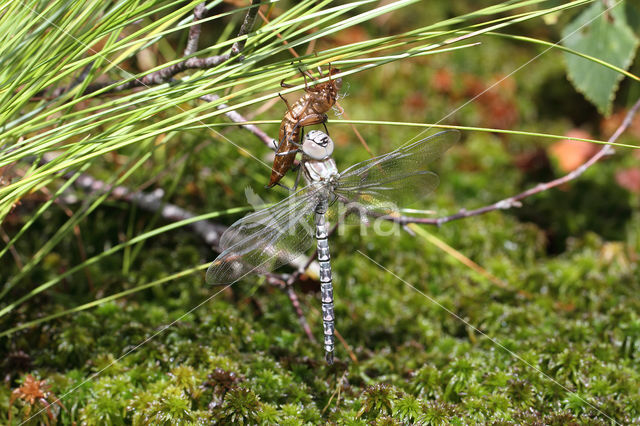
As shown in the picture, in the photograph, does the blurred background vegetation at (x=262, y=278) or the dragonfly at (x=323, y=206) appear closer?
the blurred background vegetation at (x=262, y=278)

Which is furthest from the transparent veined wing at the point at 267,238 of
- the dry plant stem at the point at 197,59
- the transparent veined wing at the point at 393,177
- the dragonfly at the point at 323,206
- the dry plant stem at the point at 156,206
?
the dry plant stem at the point at 156,206

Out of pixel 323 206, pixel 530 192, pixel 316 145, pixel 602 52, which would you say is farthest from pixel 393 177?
pixel 602 52

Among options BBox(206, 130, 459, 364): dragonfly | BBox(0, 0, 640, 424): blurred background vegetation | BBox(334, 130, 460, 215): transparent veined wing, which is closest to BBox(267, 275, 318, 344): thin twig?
BBox(0, 0, 640, 424): blurred background vegetation

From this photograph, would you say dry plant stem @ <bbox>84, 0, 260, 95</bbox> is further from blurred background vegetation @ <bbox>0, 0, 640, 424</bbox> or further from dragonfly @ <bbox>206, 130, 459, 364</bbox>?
dragonfly @ <bbox>206, 130, 459, 364</bbox>

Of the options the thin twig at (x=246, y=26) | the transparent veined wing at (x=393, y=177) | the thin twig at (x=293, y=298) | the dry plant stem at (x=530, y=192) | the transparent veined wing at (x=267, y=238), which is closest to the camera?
the thin twig at (x=246, y=26)

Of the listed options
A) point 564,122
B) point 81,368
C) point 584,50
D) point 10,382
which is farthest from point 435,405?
point 564,122

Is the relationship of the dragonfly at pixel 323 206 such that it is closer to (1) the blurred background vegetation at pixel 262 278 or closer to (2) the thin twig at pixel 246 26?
(1) the blurred background vegetation at pixel 262 278
